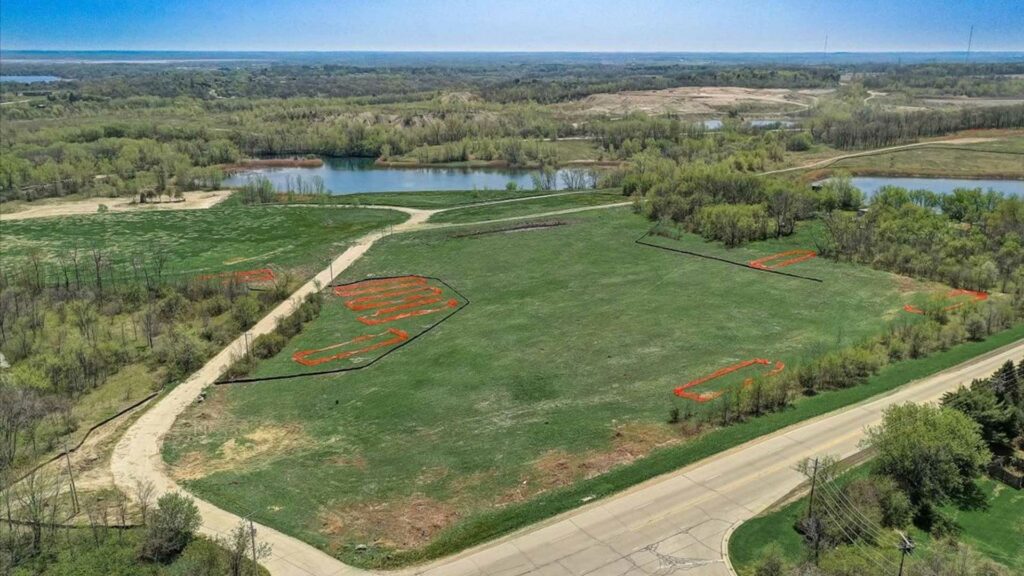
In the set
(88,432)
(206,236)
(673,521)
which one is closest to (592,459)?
(673,521)

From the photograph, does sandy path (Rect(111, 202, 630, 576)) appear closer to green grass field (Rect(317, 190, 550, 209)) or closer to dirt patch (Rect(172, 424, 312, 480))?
dirt patch (Rect(172, 424, 312, 480))

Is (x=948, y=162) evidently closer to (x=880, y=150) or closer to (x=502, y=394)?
(x=880, y=150)

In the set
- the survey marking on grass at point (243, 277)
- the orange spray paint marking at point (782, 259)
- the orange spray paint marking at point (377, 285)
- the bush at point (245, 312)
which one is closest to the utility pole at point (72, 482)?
the bush at point (245, 312)

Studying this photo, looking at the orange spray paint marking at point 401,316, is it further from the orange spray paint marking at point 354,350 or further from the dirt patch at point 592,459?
the dirt patch at point 592,459

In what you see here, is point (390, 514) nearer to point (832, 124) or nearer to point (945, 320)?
point (945, 320)

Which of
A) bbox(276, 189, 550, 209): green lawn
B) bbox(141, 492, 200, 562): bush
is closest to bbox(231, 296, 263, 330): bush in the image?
bbox(141, 492, 200, 562): bush

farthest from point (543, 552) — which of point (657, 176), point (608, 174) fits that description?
point (608, 174)
